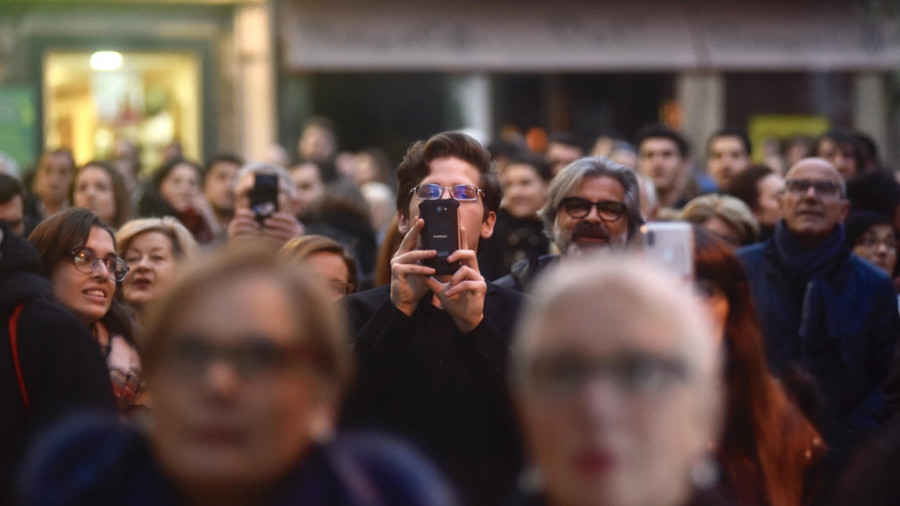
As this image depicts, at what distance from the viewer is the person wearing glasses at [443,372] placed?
162 inches

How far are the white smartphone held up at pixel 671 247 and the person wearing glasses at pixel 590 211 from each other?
1534 millimetres

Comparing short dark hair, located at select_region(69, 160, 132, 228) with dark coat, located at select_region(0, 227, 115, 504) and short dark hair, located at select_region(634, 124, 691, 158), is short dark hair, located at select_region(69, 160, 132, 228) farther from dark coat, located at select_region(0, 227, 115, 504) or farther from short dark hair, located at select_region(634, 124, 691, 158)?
dark coat, located at select_region(0, 227, 115, 504)

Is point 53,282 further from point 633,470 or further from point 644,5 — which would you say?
point 644,5

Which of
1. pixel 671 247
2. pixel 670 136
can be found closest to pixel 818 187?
pixel 670 136

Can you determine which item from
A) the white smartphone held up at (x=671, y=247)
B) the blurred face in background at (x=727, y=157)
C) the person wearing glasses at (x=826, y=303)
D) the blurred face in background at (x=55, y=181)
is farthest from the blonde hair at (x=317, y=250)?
the blurred face in background at (x=727, y=157)

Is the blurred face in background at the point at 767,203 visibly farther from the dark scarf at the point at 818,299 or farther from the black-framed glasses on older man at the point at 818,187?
the dark scarf at the point at 818,299

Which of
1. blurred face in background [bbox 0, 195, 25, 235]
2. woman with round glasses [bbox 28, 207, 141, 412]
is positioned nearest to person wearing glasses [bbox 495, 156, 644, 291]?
woman with round glasses [bbox 28, 207, 141, 412]

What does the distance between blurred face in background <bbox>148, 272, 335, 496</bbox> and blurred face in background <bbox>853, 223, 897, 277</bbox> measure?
21.0ft

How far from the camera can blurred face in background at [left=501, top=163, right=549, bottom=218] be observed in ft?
29.8

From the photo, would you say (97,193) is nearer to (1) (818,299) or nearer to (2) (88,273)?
(2) (88,273)

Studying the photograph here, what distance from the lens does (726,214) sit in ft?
25.9

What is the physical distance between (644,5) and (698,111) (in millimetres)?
1555

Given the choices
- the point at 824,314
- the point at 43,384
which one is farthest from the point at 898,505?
the point at 824,314

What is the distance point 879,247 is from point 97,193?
4675 millimetres
